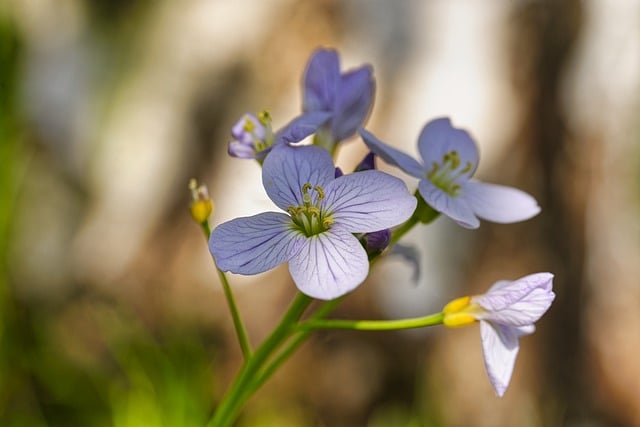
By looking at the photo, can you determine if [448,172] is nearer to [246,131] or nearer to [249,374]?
[246,131]

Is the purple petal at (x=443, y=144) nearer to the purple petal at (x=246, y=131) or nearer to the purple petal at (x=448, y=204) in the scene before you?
the purple petal at (x=448, y=204)

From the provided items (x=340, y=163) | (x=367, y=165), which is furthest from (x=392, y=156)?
(x=340, y=163)

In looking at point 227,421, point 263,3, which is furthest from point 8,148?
point 227,421

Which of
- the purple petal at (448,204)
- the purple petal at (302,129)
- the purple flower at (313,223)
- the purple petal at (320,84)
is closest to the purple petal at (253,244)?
the purple flower at (313,223)

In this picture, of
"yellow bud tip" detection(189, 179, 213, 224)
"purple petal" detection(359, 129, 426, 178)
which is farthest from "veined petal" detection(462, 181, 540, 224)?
"yellow bud tip" detection(189, 179, 213, 224)

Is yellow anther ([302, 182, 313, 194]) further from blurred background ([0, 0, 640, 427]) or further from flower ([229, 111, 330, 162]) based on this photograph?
blurred background ([0, 0, 640, 427])

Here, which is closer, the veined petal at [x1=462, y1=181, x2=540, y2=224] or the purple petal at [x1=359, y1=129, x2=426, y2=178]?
the purple petal at [x1=359, y1=129, x2=426, y2=178]
